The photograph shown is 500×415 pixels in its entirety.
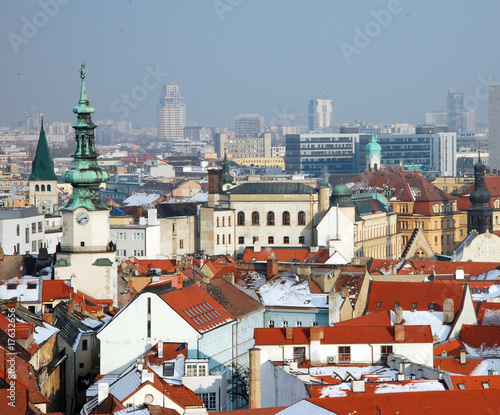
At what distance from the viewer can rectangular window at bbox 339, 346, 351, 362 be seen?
5459 centimetres

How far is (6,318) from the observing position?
56.3 metres

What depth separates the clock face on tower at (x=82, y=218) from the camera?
7769 cm

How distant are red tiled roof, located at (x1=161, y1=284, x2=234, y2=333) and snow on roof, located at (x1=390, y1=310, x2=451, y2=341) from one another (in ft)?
25.1

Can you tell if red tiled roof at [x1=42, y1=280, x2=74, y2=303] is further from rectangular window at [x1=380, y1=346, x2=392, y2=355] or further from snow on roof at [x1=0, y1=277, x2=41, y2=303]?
rectangular window at [x1=380, y1=346, x2=392, y2=355]

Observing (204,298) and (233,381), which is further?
(204,298)

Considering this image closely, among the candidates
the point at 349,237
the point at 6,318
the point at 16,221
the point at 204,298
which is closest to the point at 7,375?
the point at 6,318

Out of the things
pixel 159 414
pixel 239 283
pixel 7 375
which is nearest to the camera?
pixel 159 414

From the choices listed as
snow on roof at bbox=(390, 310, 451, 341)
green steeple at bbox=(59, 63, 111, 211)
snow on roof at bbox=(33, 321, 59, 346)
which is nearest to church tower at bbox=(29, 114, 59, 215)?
green steeple at bbox=(59, 63, 111, 211)

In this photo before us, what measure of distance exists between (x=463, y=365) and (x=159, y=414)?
14.9 meters

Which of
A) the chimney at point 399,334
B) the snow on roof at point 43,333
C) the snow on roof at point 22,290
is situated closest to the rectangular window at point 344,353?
the chimney at point 399,334

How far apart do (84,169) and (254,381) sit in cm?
3153

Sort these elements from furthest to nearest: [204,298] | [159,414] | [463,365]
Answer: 1. [204,298]
2. [463,365]
3. [159,414]

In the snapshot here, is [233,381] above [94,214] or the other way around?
the other way around

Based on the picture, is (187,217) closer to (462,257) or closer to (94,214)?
(462,257)
